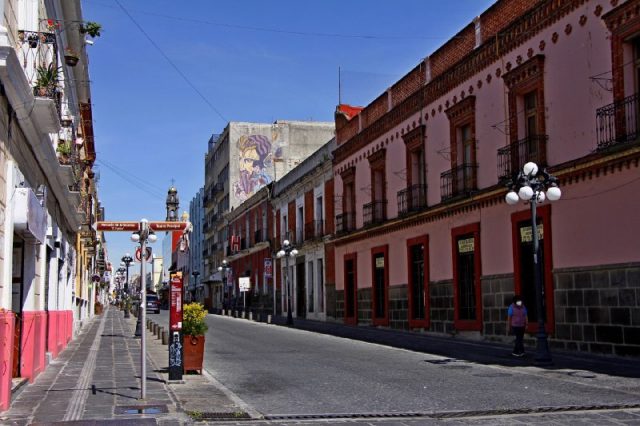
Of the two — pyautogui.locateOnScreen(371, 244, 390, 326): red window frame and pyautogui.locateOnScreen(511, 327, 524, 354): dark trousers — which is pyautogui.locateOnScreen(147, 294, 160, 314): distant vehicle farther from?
pyautogui.locateOnScreen(511, 327, 524, 354): dark trousers

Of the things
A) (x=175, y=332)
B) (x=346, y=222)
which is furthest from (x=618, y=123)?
(x=346, y=222)

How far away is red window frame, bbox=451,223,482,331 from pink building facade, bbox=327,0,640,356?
0.06m

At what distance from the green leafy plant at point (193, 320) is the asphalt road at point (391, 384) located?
0.97 meters

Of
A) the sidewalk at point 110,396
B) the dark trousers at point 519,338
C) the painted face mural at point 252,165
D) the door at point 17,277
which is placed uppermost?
the painted face mural at point 252,165

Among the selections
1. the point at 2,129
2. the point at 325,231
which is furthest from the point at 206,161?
the point at 2,129

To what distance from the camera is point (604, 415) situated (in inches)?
383

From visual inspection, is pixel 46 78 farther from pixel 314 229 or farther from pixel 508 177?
pixel 314 229

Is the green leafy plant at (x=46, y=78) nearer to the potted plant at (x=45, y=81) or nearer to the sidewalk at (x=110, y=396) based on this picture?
the potted plant at (x=45, y=81)

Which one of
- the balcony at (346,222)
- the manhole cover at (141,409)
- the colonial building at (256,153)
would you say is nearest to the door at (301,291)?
the balcony at (346,222)

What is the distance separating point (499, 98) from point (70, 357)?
13357 millimetres

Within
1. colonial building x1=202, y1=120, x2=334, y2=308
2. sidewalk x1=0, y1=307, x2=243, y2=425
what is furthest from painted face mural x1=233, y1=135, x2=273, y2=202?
sidewalk x1=0, y1=307, x2=243, y2=425

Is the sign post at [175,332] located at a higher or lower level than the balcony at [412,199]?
lower

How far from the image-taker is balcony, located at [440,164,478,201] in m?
23.1

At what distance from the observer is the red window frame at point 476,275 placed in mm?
22500
